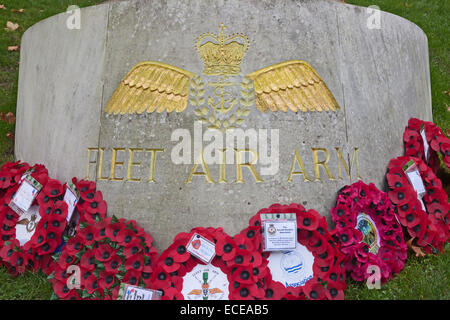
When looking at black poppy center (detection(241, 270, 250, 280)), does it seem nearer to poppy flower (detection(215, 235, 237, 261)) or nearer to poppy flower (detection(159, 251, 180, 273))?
poppy flower (detection(215, 235, 237, 261))

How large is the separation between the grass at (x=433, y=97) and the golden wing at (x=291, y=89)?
124 cm

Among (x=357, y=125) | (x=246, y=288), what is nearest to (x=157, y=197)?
(x=246, y=288)

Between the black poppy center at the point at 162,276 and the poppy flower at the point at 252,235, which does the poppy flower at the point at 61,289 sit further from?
the poppy flower at the point at 252,235

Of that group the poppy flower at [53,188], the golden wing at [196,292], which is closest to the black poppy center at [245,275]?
the golden wing at [196,292]

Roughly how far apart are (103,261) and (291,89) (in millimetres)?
1705

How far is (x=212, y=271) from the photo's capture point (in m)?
2.49

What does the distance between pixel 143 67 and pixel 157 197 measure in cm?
94

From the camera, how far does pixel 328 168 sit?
2.81m

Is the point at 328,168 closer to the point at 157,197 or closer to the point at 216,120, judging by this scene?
the point at 216,120

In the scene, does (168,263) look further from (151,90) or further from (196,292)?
(151,90)

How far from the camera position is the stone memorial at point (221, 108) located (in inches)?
107

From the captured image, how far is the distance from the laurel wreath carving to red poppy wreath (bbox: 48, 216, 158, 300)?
2.84 feet

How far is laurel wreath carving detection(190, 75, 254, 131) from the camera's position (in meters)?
2.76

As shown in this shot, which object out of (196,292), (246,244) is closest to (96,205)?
(196,292)
